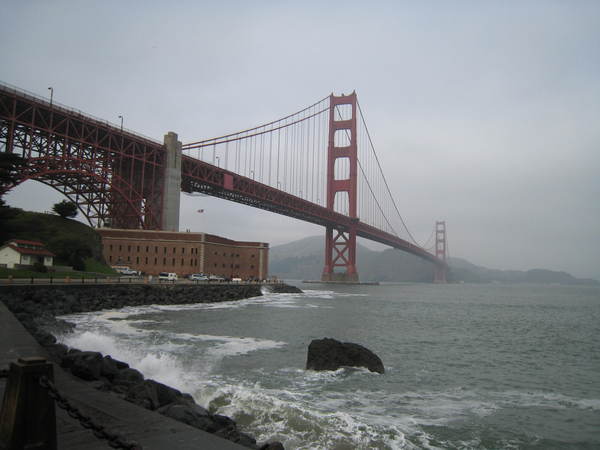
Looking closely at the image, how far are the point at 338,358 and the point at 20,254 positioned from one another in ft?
90.0

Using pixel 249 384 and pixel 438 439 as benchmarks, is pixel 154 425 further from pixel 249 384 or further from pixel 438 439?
pixel 249 384

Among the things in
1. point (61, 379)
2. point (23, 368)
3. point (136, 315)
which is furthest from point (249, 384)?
point (136, 315)

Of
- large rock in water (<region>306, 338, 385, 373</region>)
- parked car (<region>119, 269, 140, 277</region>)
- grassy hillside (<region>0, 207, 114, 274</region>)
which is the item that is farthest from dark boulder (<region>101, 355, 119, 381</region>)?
parked car (<region>119, 269, 140, 277</region>)

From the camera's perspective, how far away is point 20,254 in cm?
3219

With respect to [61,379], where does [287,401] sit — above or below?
below

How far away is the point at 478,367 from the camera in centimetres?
1577

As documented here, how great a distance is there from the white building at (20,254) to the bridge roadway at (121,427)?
2885 cm

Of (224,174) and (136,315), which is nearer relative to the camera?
(136,315)

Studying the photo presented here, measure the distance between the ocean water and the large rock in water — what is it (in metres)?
0.42

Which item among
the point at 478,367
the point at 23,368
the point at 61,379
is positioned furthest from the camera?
the point at 478,367

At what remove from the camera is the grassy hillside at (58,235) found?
3616 centimetres

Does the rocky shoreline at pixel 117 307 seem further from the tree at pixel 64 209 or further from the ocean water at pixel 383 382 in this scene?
the tree at pixel 64 209

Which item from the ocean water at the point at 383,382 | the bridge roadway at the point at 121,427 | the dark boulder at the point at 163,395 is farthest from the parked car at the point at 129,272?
the bridge roadway at the point at 121,427

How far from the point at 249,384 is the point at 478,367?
8.45m
